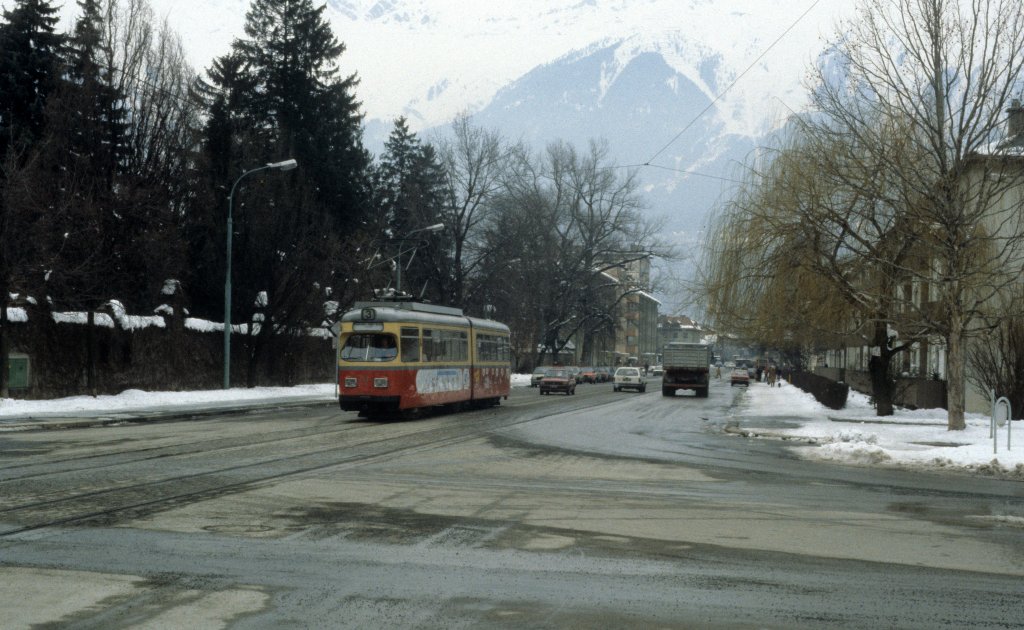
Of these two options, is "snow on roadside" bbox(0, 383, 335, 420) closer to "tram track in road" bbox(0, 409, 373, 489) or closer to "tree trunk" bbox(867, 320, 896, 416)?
"tram track in road" bbox(0, 409, 373, 489)

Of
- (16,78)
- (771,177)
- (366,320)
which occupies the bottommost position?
(366,320)

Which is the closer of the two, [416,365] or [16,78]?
[416,365]

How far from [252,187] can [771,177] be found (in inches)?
958

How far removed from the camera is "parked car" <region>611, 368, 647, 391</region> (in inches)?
2445

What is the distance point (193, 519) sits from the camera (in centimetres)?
991

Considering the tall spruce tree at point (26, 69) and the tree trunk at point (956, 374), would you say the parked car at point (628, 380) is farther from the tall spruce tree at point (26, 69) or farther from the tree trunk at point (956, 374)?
the tree trunk at point (956, 374)

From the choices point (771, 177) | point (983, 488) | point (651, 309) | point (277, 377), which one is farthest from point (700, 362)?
point (651, 309)

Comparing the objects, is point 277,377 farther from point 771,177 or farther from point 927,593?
point 927,593

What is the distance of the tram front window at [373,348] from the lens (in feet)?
87.6

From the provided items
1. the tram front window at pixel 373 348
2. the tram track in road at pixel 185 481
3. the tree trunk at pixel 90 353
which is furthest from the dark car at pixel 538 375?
the tram track in road at pixel 185 481

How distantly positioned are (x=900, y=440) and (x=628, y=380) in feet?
132

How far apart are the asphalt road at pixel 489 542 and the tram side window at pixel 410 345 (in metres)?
9.17

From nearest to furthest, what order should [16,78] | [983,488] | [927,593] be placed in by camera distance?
[927,593] < [983,488] < [16,78]

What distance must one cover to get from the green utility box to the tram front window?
1057cm
